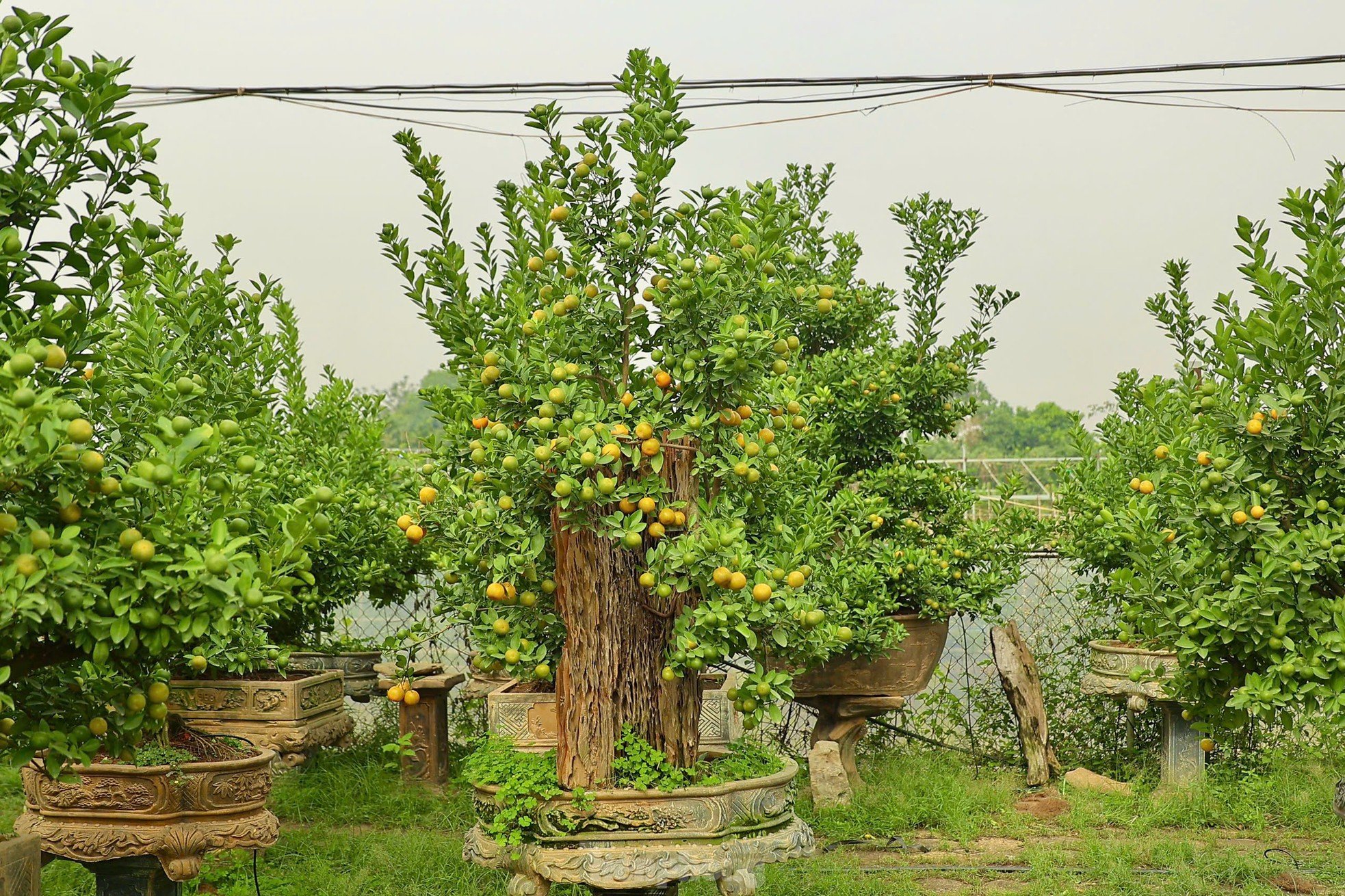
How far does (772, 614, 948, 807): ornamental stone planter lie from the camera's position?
19.5ft

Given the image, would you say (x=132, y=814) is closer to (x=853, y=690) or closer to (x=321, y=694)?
(x=321, y=694)

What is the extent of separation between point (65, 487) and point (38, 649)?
0.43 meters

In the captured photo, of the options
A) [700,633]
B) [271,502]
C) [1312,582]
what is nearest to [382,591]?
[271,502]

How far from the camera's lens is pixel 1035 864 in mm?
5023

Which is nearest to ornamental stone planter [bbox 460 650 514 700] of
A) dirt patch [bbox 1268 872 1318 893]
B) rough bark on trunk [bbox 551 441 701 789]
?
rough bark on trunk [bbox 551 441 701 789]

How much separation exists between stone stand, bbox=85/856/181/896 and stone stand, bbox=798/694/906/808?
310 centimetres

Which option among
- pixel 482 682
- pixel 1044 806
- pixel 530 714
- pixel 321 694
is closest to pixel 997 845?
pixel 1044 806

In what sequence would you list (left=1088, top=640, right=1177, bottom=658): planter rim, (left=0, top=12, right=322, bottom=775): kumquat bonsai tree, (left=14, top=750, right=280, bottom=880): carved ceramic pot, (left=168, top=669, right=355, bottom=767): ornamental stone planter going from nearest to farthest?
(left=0, top=12, right=322, bottom=775): kumquat bonsai tree < (left=14, top=750, right=280, bottom=880): carved ceramic pot < (left=168, top=669, right=355, bottom=767): ornamental stone planter < (left=1088, top=640, right=1177, bottom=658): planter rim

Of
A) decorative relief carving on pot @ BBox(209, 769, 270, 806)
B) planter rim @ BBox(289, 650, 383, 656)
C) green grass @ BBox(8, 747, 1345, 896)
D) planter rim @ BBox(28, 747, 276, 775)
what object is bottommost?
green grass @ BBox(8, 747, 1345, 896)

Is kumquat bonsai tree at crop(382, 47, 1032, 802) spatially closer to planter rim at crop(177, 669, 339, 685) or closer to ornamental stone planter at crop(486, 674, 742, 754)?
ornamental stone planter at crop(486, 674, 742, 754)

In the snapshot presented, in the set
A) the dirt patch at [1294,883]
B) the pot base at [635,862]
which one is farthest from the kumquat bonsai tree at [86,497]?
the dirt patch at [1294,883]

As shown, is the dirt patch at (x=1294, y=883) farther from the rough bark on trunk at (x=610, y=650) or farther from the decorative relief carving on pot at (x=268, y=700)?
the decorative relief carving on pot at (x=268, y=700)

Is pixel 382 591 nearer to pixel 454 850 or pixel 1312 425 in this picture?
pixel 454 850

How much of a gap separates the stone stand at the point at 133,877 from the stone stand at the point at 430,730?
7.46 ft
